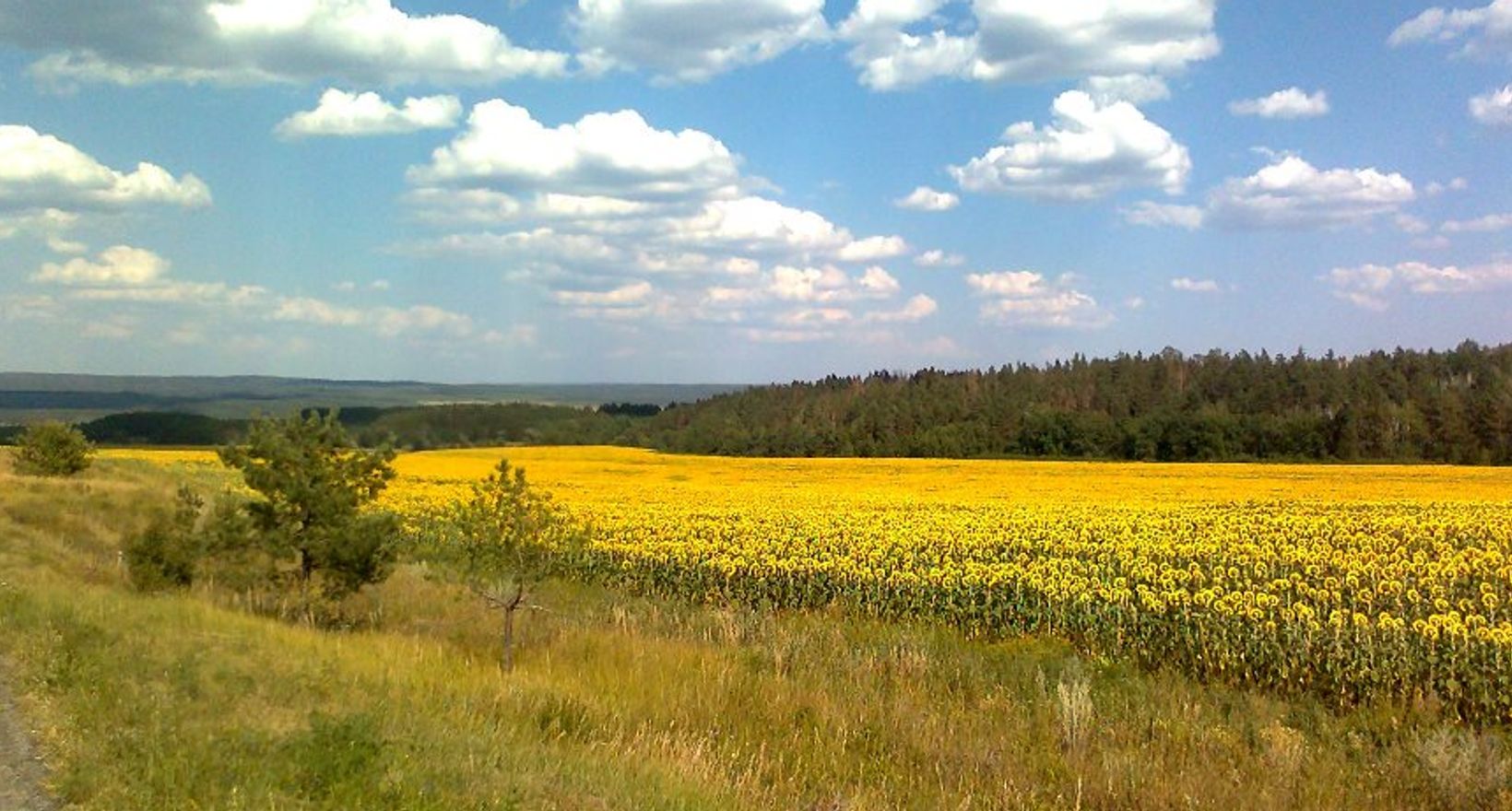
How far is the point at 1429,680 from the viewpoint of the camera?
11.7 m

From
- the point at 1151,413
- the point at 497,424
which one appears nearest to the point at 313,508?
the point at 497,424

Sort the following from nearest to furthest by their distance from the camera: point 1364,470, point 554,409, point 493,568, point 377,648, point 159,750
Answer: point 159,750 < point 377,648 < point 493,568 < point 1364,470 < point 554,409

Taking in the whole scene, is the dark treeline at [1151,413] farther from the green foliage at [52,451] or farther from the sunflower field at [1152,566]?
the green foliage at [52,451]

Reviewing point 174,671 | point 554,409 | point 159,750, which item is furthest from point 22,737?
point 554,409

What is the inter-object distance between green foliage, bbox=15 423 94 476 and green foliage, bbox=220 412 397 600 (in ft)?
63.8

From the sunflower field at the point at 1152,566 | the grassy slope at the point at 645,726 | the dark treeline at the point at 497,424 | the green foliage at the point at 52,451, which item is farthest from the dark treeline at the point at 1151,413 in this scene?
the grassy slope at the point at 645,726

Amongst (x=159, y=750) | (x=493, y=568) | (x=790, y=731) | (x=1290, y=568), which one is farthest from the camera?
(x=1290, y=568)

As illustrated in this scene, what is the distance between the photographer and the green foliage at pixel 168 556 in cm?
1577

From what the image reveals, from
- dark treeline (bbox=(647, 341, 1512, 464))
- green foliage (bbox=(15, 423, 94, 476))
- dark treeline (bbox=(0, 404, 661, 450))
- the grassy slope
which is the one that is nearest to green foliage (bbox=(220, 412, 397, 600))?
the grassy slope

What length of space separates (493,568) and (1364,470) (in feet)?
171

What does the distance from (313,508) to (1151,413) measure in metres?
80.5

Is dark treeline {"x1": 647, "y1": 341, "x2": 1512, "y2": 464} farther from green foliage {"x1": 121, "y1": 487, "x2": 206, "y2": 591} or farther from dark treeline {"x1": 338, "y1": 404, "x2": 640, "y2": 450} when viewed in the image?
green foliage {"x1": 121, "y1": 487, "x2": 206, "y2": 591}

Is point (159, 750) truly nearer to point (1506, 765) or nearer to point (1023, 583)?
point (1506, 765)

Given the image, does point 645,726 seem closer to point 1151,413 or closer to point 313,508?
point 313,508
